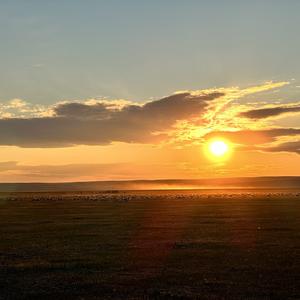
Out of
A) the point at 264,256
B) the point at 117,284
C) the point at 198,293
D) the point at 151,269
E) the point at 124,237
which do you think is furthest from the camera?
the point at 124,237

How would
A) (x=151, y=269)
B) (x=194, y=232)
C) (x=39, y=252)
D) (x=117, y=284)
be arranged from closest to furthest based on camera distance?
(x=117, y=284) < (x=151, y=269) < (x=39, y=252) < (x=194, y=232)

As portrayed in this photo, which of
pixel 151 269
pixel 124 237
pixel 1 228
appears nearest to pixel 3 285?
pixel 151 269

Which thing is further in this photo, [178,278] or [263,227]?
[263,227]

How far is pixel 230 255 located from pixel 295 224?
57.9 feet

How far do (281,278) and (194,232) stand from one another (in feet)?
54.6

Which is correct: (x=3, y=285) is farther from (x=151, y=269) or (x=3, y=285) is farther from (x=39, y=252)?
(x=39, y=252)

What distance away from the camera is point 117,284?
19172 mm

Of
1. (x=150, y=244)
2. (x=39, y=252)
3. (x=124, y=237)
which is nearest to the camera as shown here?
(x=39, y=252)

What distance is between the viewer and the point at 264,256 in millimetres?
25266

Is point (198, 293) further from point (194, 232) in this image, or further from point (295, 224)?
point (295, 224)

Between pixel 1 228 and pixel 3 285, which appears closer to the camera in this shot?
pixel 3 285

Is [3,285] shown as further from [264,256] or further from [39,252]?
[264,256]

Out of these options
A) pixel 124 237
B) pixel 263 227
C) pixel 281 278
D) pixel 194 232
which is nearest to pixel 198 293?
pixel 281 278

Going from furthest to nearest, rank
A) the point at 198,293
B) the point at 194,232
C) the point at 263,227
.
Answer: the point at 263,227
the point at 194,232
the point at 198,293
